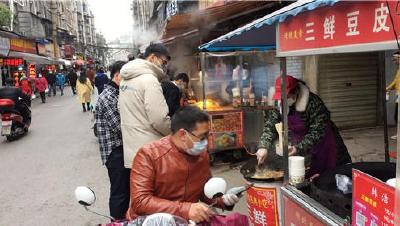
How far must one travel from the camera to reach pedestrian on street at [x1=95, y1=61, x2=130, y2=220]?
4.30 m

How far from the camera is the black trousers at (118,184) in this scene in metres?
4.29

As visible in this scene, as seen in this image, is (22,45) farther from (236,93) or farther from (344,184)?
(344,184)

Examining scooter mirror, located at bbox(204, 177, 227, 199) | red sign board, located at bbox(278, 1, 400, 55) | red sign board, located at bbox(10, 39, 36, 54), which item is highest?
red sign board, located at bbox(10, 39, 36, 54)

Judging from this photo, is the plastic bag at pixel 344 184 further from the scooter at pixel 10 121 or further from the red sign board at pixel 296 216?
the scooter at pixel 10 121

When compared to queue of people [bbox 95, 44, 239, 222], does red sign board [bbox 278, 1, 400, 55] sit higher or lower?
higher

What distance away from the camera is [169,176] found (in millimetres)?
2607

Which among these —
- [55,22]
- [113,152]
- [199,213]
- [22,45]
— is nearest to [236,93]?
[113,152]

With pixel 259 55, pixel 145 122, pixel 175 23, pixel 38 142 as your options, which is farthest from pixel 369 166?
pixel 38 142

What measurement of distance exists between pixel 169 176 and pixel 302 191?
4.11ft

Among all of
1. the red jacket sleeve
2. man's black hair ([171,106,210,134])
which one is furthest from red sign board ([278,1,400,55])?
the red jacket sleeve

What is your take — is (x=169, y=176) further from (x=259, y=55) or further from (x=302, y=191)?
(x=259, y=55)

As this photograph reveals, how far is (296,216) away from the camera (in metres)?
3.22

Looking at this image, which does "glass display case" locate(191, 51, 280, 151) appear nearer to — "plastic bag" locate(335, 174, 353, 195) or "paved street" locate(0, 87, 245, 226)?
"paved street" locate(0, 87, 245, 226)

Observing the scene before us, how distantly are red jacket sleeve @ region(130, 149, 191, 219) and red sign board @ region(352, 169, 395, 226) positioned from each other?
926mm
